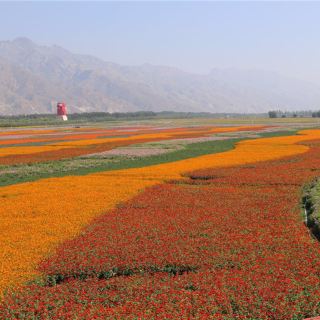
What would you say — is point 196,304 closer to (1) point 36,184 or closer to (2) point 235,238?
(2) point 235,238

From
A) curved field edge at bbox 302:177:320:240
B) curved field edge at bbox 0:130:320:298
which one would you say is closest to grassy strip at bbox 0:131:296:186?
curved field edge at bbox 0:130:320:298

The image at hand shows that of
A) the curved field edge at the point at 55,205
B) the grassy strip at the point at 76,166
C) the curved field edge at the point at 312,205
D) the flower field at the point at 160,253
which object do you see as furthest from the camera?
the grassy strip at the point at 76,166

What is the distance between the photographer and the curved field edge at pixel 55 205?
16469mm

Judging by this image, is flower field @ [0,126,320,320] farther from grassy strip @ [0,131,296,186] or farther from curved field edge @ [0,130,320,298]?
grassy strip @ [0,131,296,186]

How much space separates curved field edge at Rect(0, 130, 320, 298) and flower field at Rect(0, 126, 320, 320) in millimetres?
59

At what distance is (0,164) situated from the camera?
4559 cm

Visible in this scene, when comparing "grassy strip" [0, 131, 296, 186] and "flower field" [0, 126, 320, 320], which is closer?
"flower field" [0, 126, 320, 320]

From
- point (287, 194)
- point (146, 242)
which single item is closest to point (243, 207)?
point (287, 194)

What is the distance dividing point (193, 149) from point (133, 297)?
45.3m

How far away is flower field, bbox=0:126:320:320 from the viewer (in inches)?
485

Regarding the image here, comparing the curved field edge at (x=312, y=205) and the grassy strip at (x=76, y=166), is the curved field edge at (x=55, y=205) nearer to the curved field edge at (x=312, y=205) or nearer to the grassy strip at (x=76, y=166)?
the grassy strip at (x=76, y=166)

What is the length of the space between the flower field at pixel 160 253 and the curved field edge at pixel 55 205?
0.19ft

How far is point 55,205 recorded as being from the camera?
2500 cm

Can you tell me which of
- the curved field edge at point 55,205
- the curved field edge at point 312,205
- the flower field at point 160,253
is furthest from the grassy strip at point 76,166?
the curved field edge at point 312,205
